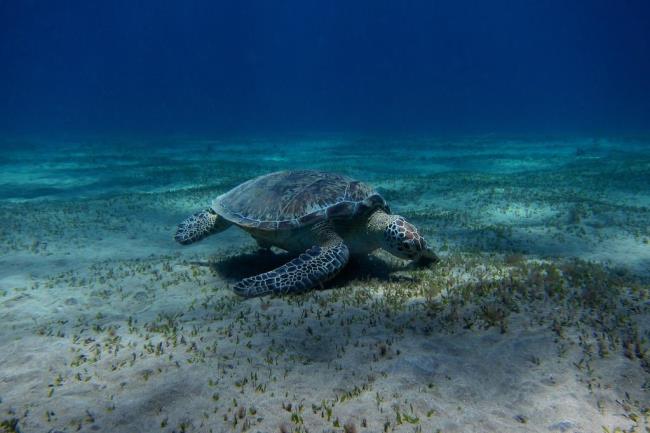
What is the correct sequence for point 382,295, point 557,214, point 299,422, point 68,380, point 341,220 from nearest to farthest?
1. point 299,422
2. point 68,380
3. point 382,295
4. point 341,220
5. point 557,214

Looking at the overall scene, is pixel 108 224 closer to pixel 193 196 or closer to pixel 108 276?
pixel 193 196

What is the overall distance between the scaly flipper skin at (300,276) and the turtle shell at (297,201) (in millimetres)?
830

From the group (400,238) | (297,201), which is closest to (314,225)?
(297,201)

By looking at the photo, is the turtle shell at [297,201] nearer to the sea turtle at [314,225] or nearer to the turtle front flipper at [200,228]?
the sea turtle at [314,225]

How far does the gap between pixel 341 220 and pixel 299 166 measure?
65.8 feet

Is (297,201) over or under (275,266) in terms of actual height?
over

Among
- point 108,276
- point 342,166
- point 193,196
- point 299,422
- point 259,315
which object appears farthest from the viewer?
point 342,166

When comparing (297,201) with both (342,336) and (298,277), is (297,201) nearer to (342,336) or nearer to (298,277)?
(298,277)

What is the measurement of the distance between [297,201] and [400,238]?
226cm

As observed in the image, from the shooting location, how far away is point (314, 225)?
7777 millimetres

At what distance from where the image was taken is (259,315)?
6.04 m

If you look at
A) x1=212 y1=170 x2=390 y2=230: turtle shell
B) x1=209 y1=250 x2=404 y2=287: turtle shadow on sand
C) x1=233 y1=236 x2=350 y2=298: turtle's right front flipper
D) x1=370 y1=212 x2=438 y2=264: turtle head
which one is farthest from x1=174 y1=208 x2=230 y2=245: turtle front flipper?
x1=370 y1=212 x2=438 y2=264: turtle head

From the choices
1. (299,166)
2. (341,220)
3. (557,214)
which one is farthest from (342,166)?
(341,220)

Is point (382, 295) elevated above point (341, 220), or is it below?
below
